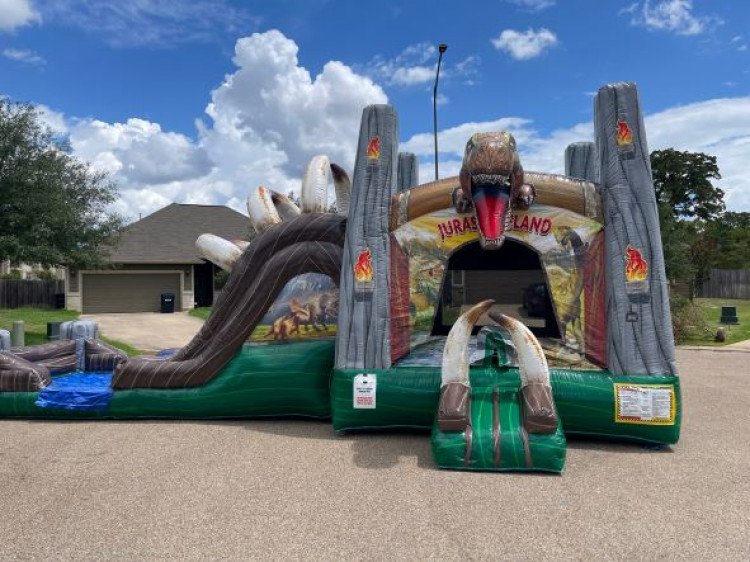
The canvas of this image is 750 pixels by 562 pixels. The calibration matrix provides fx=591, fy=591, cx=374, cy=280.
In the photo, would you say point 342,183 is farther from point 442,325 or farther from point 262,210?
point 442,325

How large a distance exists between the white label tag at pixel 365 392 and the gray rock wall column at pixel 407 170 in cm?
413

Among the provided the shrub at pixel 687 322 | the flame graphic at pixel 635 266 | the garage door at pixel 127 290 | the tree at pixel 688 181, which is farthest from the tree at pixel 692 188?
the flame graphic at pixel 635 266

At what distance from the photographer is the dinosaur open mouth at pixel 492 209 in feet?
18.0

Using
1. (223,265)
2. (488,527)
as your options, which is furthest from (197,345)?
(488,527)

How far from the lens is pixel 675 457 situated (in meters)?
5.26

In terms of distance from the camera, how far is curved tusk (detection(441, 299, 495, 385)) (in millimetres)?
5352

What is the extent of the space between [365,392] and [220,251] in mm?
2886

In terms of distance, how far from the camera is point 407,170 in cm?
915

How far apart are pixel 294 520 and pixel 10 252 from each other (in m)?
11.1

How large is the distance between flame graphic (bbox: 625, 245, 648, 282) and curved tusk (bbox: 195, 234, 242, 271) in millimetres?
4432

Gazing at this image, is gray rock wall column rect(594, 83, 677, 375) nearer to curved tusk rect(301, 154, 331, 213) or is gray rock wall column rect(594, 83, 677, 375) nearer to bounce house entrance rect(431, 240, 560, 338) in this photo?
bounce house entrance rect(431, 240, 560, 338)

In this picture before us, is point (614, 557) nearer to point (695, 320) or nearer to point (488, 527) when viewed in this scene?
point (488, 527)

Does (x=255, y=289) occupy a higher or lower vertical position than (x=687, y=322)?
higher

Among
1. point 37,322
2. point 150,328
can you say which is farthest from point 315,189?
point 37,322
